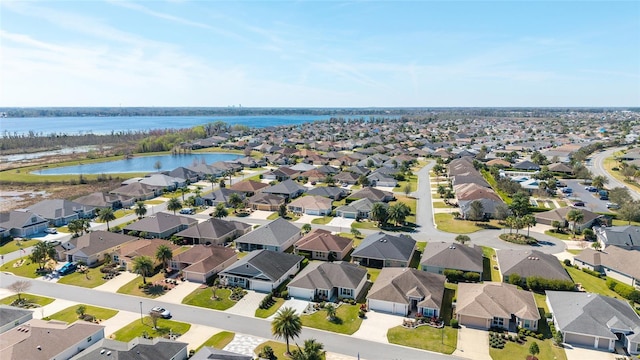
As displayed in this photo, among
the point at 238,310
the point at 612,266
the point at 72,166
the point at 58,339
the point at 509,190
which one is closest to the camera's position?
the point at 58,339

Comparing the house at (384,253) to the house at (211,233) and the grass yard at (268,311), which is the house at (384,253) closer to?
the grass yard at (268,311)

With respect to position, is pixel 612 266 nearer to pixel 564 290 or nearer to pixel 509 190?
pixel 564 290

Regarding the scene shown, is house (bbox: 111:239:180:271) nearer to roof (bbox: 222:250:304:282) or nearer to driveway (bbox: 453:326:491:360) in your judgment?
roof (bbox: 222:250:304:282)

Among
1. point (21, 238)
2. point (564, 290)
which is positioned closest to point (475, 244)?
point (564, 290)

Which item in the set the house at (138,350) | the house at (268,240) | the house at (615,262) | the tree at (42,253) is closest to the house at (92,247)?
the tree at (42,253)

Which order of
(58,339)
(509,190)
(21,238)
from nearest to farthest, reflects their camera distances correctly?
(58,339), (21,238), (509,190)

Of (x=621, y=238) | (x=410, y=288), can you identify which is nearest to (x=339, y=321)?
(x=410, y=288)
